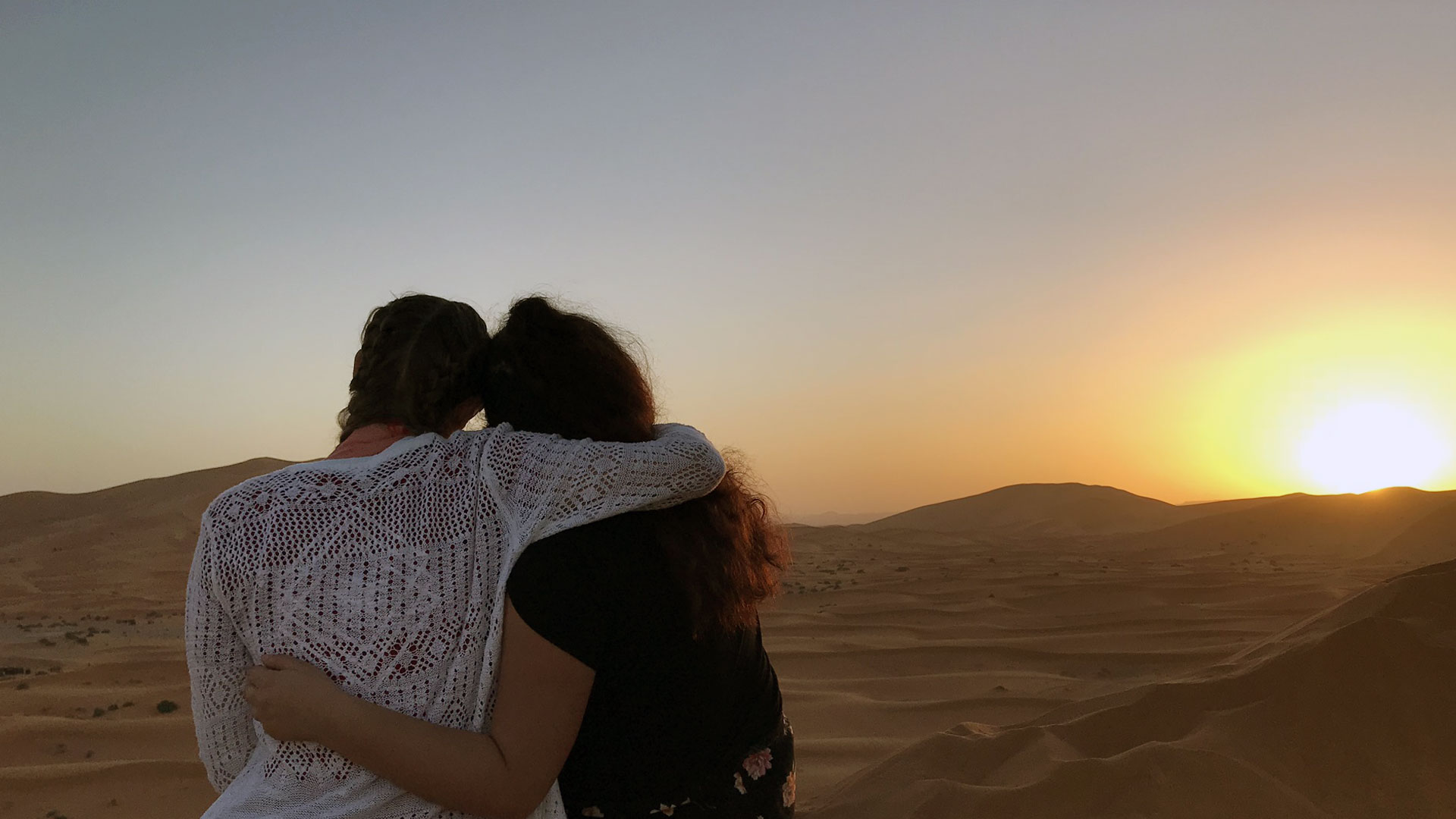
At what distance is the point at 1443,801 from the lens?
296 cm

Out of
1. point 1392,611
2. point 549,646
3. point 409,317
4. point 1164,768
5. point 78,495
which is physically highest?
point 409,317

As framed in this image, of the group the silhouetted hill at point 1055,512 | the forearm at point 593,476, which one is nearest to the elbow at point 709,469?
the forearm at point 593,476

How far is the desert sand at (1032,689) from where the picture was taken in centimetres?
316

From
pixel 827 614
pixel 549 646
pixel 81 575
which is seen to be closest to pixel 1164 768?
pixel 549 646

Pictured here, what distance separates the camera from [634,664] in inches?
75.2

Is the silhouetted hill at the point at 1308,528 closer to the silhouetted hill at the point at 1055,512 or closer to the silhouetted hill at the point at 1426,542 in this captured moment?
the silhouetted hill at the point at 1426,542

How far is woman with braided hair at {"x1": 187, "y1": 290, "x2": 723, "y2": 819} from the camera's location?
1.76 metres

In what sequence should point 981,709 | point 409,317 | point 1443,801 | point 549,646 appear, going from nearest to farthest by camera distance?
point 549,646 → point 409,317 → point 1443,801 → point 981,709

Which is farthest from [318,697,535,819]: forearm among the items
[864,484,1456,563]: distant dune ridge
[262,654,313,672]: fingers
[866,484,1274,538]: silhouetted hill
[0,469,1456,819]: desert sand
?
[866,484,1274,538]: silhouetted hill

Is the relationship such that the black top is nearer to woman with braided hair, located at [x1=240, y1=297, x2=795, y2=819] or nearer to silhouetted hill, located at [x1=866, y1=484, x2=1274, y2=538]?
woman with braided hair, located at [x1=240, y1=297, x2=795, y2=819]

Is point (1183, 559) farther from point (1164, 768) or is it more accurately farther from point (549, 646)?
point (549, 646)

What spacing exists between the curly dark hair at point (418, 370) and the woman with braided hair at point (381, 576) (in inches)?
8.4

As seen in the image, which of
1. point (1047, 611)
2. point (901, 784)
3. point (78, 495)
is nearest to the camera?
point (901, 784)

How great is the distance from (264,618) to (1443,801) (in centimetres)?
334
